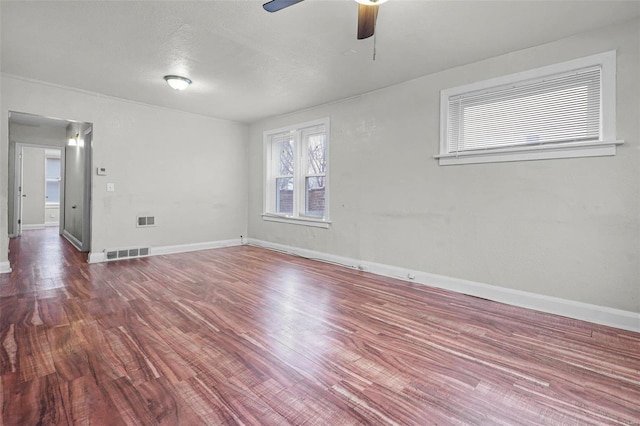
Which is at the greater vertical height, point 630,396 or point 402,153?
point 402,153

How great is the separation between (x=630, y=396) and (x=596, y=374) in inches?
7.9

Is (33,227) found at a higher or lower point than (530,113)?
lower

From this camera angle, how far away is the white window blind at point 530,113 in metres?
2.74

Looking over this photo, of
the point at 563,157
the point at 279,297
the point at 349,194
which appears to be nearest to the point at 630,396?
the point at 563,157

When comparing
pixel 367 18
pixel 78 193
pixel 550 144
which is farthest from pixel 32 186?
pixel 550 144

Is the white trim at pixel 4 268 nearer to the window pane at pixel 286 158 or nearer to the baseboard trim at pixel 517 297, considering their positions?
the window pane at pixel 286 158

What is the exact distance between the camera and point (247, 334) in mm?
2383

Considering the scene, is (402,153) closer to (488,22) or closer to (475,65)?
(475,65)

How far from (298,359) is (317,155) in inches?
148

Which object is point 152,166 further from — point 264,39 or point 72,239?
point 264,39

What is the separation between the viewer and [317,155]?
5270 mm

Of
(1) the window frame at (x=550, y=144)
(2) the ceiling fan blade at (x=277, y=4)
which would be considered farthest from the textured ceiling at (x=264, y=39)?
(2) the ceiling fan blade at (x=277, y=4)

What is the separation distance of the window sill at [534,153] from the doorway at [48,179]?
5158 millimetres

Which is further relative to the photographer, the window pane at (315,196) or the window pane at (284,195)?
the window pane at (284,195)
